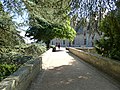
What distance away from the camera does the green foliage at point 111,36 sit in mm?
12080

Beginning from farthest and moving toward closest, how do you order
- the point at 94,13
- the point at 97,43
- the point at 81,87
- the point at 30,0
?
1. the point at 97,43
2. the point at 94,13
3. the point at 30,0
4. the point at 81,87

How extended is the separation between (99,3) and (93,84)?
4.87m

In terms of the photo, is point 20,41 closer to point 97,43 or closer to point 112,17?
point 112,17

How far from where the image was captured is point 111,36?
50.8 feet

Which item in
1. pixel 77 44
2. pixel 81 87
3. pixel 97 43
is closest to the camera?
pixel 81 87

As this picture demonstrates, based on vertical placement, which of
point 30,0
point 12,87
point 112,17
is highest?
point 30,0

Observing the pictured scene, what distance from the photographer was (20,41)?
11633 millimetres

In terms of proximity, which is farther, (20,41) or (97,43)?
(97,43)

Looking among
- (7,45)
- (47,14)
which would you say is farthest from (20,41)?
(47,14)

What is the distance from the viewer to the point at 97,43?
18.6 m

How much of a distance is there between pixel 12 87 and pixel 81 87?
384 cm

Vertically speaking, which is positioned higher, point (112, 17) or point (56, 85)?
point (112, 17)

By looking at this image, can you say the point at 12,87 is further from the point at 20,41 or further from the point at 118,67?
the point at 20,41

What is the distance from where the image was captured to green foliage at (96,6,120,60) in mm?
12080
